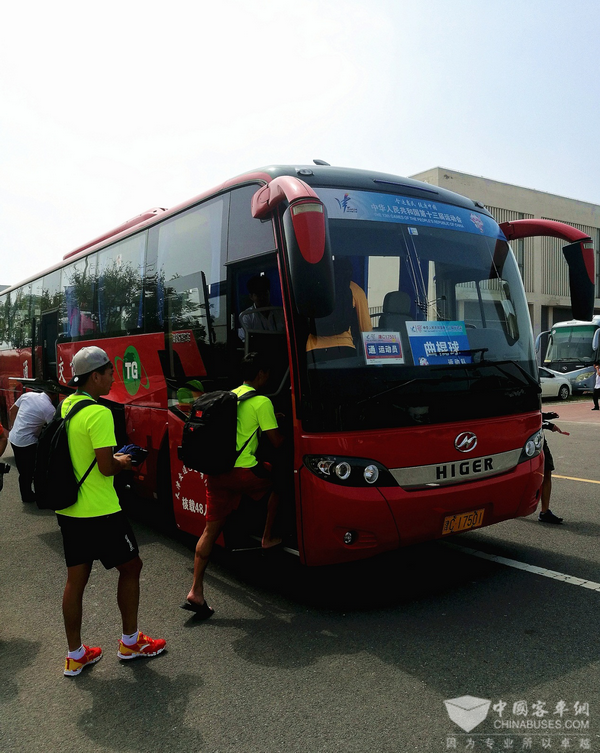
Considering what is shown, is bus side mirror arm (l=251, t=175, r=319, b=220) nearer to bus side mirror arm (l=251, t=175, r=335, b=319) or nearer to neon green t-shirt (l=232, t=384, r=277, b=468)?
bus side mirror arm (l=251, t=175, r=335, b=319)

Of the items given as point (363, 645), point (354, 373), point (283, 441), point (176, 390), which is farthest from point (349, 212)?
point (363, 645)

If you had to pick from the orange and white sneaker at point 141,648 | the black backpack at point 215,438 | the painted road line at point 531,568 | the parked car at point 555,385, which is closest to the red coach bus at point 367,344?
the black backpack at point 215,438

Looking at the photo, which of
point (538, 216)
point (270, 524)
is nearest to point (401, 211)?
point (270, 524)

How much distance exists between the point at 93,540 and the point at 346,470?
1.56 meters

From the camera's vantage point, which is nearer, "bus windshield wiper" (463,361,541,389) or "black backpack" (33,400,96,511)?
"black backpack" (33,400,96,511)

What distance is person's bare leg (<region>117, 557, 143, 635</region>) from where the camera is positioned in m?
3.68

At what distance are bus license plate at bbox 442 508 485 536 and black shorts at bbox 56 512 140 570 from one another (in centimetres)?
210

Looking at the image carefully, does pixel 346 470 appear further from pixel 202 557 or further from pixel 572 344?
pixel 572 344

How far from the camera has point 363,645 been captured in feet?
12.5

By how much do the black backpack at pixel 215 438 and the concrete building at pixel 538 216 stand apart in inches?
1316

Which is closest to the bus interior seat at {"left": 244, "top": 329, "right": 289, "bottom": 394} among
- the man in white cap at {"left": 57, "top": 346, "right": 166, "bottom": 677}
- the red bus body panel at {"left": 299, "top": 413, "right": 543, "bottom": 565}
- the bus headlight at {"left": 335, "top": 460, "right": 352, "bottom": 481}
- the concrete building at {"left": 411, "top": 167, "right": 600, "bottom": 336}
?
the red bus body panel at {"left": 299, "top": 413, "right": 543, "bottom": 565}

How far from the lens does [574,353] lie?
91.9 feet

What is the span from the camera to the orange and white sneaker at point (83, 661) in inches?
140

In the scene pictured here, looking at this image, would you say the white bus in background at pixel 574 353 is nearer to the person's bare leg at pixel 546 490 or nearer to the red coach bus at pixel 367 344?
the person's bare leg at pixel 546 490
